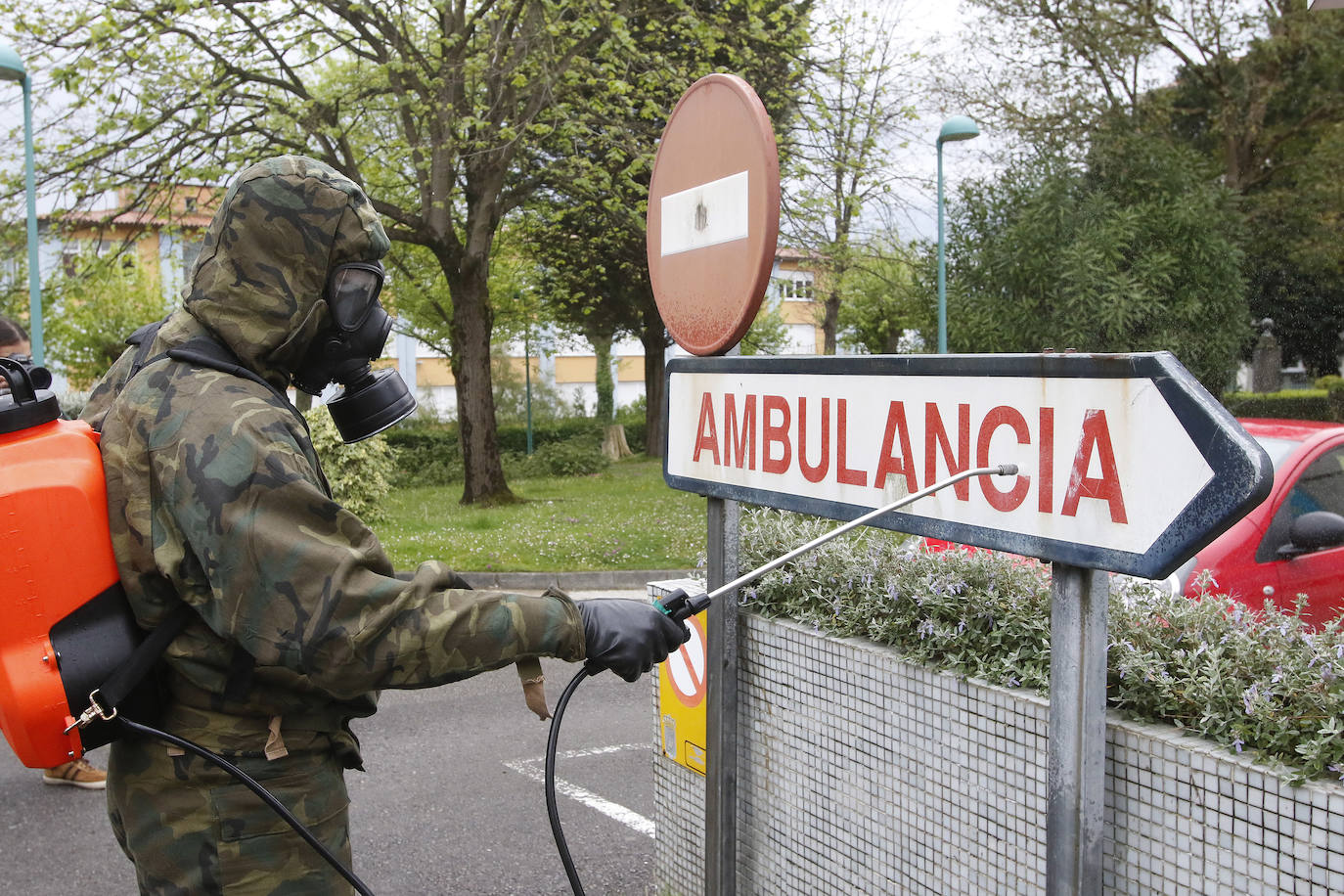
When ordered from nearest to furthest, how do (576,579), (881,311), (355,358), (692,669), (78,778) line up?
(355,358)
(692,669)
(78,778)
(576,579)
(881,311)

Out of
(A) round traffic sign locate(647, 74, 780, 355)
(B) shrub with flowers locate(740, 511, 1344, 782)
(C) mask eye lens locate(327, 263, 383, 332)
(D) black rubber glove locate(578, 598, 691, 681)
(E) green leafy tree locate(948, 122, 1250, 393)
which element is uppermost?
(E) green leafy tree locate(948, 122, 1250, 393)

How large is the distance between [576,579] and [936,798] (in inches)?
309

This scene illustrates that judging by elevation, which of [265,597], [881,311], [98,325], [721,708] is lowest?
[721,708]

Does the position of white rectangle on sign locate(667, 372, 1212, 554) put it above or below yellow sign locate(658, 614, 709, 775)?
above

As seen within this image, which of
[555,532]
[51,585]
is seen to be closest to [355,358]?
[51,585]

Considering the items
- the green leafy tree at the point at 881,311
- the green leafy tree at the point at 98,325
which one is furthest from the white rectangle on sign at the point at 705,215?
the green leafy tree at the point at 98,325

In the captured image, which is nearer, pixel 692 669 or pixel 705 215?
pixel 705 215

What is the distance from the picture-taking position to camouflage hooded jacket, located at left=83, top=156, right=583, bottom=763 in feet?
5.76

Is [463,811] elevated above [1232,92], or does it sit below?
below

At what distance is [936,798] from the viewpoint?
2322mm

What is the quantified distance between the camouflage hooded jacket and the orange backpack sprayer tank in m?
0.04

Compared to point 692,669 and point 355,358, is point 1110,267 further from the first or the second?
point 355,358

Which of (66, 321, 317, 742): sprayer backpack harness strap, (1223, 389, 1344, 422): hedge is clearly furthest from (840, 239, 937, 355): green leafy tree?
(66, 321, 317, 742): sprayer backpack harness strap

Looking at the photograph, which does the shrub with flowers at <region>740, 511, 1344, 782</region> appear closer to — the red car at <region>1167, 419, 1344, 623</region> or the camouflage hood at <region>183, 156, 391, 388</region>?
the camouflage hood at <region>183, 156, 391, 388</region>
